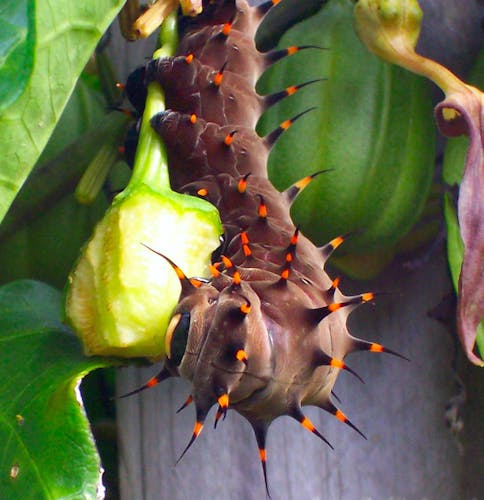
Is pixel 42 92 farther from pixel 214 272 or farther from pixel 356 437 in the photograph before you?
pixel 356 437

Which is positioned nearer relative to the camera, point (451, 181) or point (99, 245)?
point (99, 245)

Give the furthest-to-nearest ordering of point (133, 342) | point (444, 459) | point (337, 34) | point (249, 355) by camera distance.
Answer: point (444, 459) < point (337, 34) < point (133, 342) < point (249, 355)

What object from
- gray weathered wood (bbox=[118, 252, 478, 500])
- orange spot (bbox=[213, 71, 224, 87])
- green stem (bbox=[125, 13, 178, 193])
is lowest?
gray weathered wood (bbox=[118, 252, 478, 500])

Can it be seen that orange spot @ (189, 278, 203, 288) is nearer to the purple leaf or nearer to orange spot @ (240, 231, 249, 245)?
orange spot @ (240, 231, 249, 245)

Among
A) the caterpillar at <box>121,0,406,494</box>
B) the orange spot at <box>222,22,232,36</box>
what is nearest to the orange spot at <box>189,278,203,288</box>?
the caterpillar at <box>121,0,406,494</box>

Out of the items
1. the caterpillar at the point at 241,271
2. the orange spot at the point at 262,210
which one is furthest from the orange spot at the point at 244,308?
the orange spot at the point at 262,210

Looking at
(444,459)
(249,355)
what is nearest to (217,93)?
(249,355)

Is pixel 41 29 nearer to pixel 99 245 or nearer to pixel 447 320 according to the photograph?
pixel 99 245

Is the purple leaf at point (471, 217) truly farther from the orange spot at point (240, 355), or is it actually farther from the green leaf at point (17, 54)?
the green leaf at point (17, 54)

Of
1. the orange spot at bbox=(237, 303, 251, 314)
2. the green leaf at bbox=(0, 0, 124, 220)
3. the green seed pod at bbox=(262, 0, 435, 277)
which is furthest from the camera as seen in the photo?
the green seed pod at bbox=(262, 0, 435, 277)
